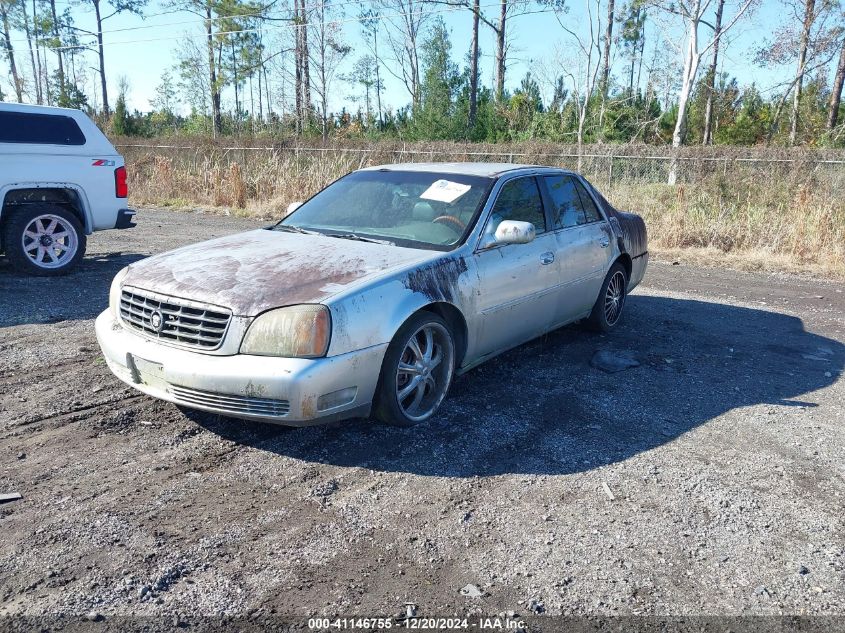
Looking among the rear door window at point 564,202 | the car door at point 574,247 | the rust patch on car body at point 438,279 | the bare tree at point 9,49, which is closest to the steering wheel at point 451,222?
the rust patch on car body at point 438,279

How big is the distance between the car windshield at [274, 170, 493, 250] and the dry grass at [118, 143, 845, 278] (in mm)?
7443

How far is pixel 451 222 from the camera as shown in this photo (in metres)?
4.71

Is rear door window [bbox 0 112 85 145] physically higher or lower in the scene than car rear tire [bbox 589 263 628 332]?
higher

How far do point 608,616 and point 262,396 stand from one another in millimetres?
1869

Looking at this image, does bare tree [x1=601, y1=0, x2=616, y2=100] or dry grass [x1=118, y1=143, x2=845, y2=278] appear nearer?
dry grass [x1=118, y1=143, x2=845, y2=278]

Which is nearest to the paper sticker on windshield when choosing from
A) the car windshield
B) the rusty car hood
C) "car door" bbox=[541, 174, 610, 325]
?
the car windshield

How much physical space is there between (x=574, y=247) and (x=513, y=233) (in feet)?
3.82

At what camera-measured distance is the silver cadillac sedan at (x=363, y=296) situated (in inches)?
138

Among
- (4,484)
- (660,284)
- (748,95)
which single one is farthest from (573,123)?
(4,484)

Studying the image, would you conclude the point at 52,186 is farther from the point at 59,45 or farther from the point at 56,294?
the point at 59,45

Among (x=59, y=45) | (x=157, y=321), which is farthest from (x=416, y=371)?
(x=59, y=45)

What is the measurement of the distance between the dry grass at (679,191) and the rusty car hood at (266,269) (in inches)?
329

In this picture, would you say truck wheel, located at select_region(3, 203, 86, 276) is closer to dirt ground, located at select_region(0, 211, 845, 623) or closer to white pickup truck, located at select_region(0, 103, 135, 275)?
white pickup truck, located at select_region(0, 103, 135, 275)

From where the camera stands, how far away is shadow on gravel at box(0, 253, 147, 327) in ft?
21.1
